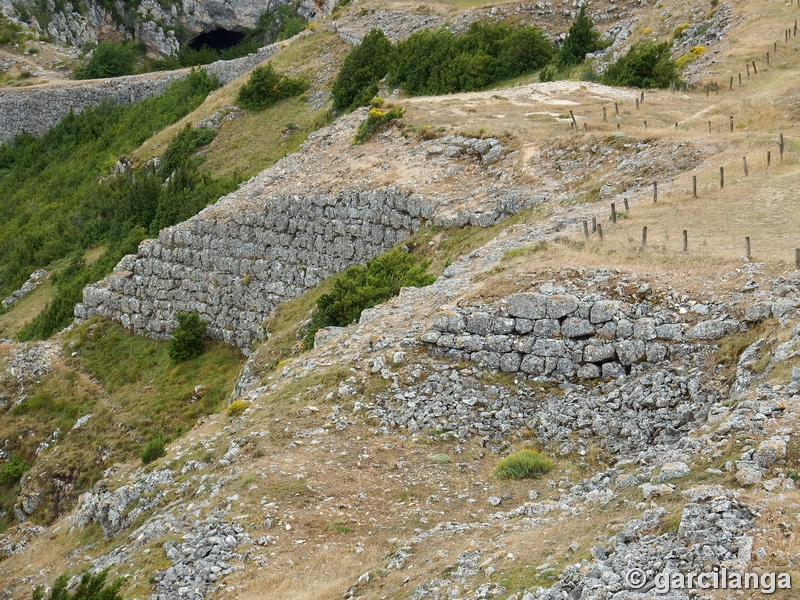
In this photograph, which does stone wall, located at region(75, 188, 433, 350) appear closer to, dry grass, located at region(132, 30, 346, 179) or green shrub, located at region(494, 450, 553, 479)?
dry grass, located at region(132, 30, 346, 179)

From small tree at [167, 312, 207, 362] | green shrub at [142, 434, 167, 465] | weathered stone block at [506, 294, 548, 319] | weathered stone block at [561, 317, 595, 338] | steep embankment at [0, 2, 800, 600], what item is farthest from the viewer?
small tree at [167, 312, 207, 362]

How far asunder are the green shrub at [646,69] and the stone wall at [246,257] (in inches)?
491

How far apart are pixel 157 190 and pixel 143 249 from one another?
641cm

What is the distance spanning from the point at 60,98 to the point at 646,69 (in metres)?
39.9

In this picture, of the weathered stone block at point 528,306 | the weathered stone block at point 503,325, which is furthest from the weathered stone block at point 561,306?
the weathered stone block at point 503,325

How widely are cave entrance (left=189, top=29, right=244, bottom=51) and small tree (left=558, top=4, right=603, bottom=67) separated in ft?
153

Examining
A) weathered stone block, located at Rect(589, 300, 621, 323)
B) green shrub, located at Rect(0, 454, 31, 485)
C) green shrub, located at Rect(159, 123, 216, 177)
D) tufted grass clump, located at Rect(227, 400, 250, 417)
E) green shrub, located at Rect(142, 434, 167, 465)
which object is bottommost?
green shrub, located at Rect(0, 454, 31, 485)

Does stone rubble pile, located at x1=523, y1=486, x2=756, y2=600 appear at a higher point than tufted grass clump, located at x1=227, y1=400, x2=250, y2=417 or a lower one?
higher

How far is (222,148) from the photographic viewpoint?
137 feet

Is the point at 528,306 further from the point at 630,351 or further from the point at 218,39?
the point at 218,39

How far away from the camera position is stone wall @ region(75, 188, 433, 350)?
2802cm

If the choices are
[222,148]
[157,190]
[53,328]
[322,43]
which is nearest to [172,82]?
[322,43]

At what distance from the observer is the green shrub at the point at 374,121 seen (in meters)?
31.8

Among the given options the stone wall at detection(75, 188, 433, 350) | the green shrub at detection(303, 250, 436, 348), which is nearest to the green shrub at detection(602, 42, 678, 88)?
the stone wall at detection(75, 188, 433, 350)
